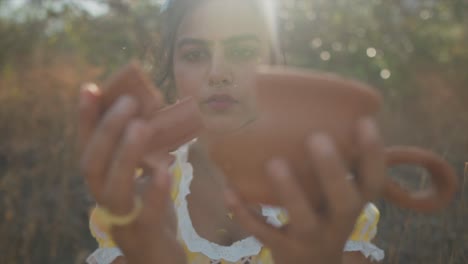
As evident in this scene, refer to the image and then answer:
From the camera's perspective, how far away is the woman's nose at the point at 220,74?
1.43m

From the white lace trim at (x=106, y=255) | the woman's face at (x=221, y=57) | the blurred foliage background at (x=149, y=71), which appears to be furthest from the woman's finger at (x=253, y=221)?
the blurred foliage background at (x=149, y=71)

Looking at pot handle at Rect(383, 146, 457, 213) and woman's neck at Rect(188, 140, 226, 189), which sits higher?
pot handle at Rect(383, 146, 457, 213)

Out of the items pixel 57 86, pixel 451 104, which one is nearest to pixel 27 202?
pixel 57 86

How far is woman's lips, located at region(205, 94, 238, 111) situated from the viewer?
1.43m

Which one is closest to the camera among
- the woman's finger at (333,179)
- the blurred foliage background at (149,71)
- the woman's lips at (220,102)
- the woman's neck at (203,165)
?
the woman's finger at (333,179)

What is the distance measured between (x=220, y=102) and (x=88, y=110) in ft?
2.09

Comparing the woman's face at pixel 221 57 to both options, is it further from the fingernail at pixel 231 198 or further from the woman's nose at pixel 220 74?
the fingernail at pixel 231 198

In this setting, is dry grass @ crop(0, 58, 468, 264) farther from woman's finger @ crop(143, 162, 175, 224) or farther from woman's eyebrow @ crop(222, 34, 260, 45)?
woman's finger @ crop(143, 162, 175, 224)

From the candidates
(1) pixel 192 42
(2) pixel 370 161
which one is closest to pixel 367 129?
(2) pixel 370 161

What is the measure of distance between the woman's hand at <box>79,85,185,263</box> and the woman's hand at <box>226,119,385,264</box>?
17 cm

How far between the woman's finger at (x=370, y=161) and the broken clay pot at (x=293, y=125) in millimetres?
19

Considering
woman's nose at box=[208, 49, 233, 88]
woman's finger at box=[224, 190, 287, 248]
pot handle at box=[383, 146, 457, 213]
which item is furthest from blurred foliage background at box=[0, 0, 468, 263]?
woman's finger at box=[224, 190, 287, 248]

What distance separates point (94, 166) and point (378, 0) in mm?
3389

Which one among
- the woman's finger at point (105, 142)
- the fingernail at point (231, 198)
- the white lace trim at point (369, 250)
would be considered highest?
the woman's finger at point (105, 142)
